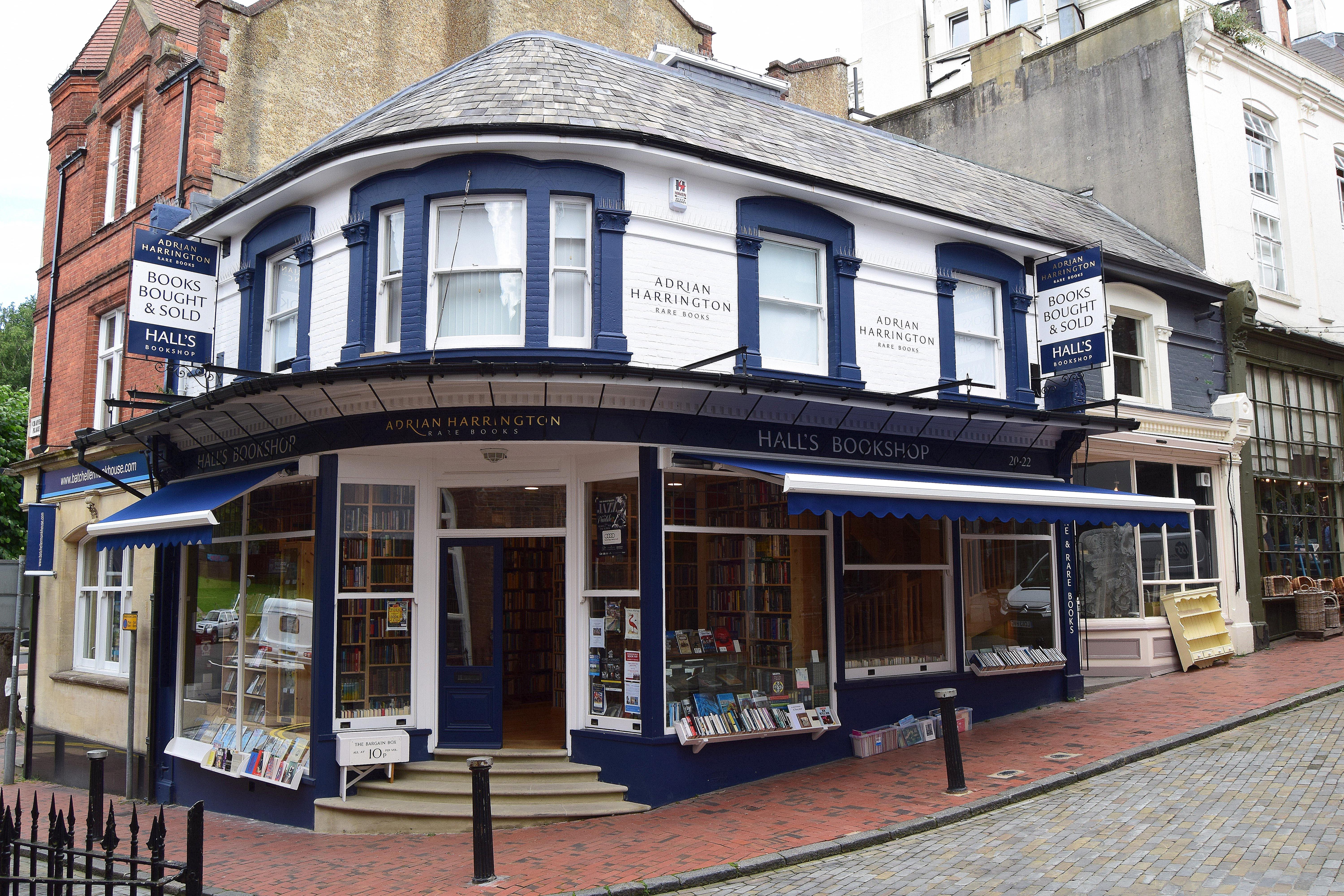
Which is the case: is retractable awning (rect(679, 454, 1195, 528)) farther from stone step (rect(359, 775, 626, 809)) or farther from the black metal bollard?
the black metal bollard

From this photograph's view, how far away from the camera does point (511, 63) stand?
39.8ft

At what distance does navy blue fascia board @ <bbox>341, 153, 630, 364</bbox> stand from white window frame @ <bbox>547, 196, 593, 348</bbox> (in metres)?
0.04

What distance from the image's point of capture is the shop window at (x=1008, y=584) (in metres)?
13.5

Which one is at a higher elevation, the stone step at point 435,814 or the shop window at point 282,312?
the shop window at point 282,312

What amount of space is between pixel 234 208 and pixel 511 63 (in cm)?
387

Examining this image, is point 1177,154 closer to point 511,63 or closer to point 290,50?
point 511,63

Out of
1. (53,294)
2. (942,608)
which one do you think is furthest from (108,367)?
(942,608)

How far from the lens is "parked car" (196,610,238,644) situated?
12.2m

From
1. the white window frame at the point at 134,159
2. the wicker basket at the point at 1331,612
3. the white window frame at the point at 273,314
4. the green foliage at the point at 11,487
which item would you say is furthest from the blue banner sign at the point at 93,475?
the wicker basket at the point at 1331,612

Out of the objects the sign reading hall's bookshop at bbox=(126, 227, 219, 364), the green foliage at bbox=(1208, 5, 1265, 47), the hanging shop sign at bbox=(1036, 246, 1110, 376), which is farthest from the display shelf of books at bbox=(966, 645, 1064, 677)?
the green foliage at bbox=(1208, 5, 1265, 47)

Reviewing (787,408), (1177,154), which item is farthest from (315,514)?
(1177,154)

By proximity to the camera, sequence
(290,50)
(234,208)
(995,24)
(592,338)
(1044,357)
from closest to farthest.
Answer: (592,338)
(234,208)
(1044,357)
(290,50)
(995,24)

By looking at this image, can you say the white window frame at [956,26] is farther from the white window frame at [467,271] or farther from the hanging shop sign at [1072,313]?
the white window frame at [467,271]

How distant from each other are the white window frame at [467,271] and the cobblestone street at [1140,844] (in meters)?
5.70
